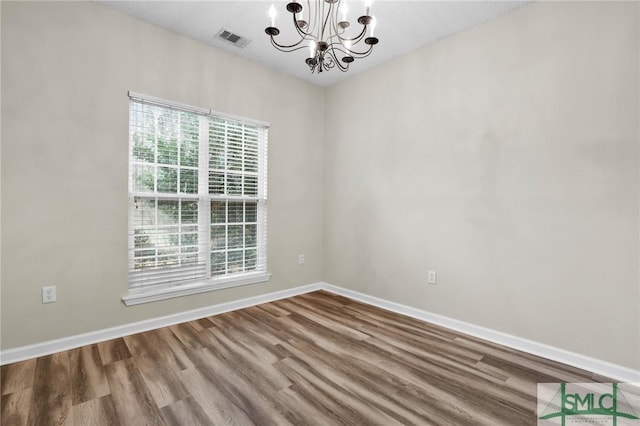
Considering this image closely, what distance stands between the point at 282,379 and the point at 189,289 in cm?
152

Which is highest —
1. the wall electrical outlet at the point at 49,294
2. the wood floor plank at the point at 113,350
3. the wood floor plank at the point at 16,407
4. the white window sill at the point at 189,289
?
the wall electrical outlet at the point at 49,294

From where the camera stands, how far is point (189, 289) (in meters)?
3.09

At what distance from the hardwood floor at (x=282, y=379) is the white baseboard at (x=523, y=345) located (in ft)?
0.34

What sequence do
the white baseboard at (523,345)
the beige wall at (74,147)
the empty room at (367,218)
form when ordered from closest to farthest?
the empty room at (367,218), the white baseboard at (523,345), the beige wall at (74,147)

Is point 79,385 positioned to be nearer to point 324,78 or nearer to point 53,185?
point 53,185

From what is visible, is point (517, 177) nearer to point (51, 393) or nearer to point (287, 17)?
point (287, 17)

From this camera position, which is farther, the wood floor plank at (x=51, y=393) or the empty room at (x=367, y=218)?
the empty room at (x=367, y=218)

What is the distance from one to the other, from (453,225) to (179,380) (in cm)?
260

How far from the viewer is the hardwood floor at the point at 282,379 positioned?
5.60 ft

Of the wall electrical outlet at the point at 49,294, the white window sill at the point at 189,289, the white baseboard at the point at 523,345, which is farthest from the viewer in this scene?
the white window sill at the point at 189,289

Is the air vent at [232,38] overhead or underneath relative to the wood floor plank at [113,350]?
overhead

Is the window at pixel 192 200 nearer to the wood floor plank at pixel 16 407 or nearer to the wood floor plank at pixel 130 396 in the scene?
the wood floor plank at pixel 130 396

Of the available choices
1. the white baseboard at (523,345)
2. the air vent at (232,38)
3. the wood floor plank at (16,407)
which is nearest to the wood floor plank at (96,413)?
the wood floor plank at (16,407)

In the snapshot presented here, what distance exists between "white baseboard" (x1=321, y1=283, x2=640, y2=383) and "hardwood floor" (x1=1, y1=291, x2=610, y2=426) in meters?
0.10
